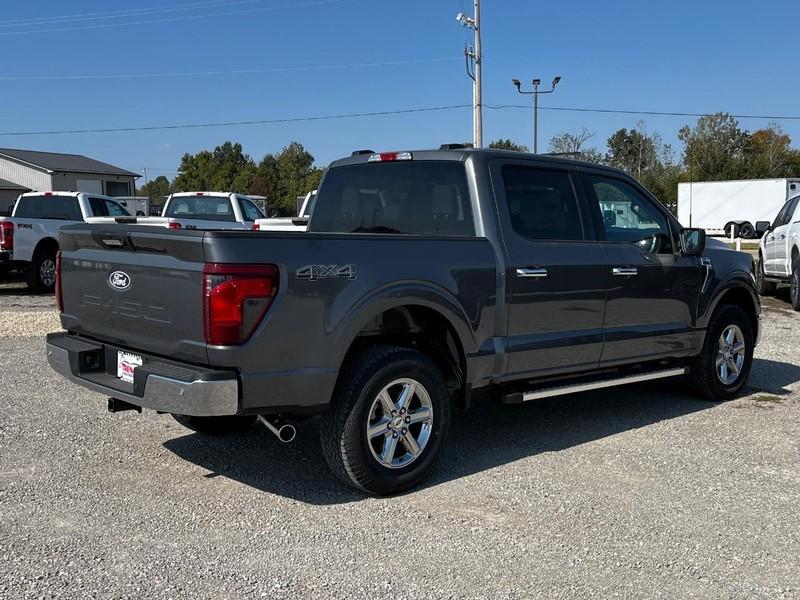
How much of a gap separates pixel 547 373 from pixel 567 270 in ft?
2.29

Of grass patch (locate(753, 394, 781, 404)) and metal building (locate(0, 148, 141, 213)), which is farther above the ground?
metal building (locate(0, 148, 141, 213))

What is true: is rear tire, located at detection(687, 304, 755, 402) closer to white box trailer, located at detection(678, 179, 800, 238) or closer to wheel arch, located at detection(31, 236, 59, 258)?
wheel arch, located at detection(31, 236, 59, 258)

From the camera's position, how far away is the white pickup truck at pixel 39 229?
587 inches

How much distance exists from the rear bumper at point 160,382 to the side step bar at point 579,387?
1995 millimetres

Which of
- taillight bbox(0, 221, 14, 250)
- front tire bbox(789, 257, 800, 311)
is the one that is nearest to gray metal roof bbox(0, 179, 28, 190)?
taillight bbox(0, 221, 14, 250)

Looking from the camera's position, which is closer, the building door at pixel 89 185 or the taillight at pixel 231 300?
the taillight at pixel 231 300

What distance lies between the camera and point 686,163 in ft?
239

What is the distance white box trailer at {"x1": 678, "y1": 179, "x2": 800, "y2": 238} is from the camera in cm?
4206

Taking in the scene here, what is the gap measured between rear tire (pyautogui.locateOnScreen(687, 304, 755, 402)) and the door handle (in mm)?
2204

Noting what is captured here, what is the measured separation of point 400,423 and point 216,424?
5.17 feet

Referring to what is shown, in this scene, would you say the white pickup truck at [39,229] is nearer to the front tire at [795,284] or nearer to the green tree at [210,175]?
the front tire at [795,284]

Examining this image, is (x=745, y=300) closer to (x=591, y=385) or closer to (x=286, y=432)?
(x=591, y=385)

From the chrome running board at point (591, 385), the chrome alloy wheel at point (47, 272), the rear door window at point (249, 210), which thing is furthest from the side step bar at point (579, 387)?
the chrome alloy wheel at point (47, 272)

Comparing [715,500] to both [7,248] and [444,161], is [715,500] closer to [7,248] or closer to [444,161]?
[444,161]
